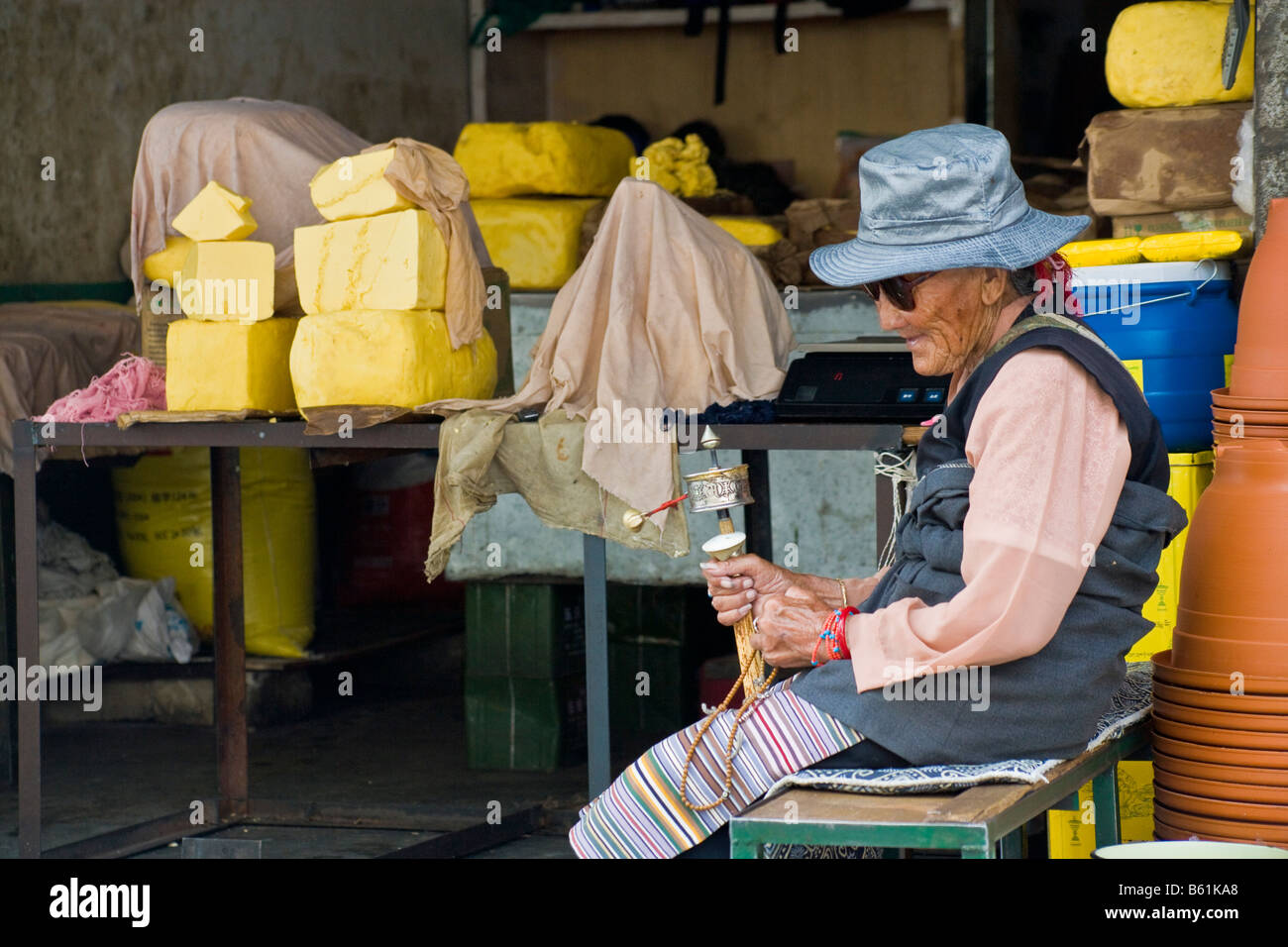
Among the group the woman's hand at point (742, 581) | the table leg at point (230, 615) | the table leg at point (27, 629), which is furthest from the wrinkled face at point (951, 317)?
the table leg at point (230, 615)

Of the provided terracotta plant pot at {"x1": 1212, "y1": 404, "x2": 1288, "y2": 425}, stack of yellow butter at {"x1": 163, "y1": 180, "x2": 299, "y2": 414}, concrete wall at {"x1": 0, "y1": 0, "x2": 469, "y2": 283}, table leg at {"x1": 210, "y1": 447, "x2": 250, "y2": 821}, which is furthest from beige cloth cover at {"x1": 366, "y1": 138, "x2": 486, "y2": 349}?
concrete wall at {"x1": 0, "y1": 0, "x2": 469, "y2": 283}

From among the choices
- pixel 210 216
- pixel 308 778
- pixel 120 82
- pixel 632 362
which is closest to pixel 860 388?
pixel 632 362

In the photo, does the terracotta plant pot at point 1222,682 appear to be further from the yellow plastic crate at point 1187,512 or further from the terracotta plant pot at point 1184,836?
the yellow plastic crate at point 1187,512

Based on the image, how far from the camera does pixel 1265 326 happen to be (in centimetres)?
271

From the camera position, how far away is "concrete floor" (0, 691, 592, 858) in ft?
14.7

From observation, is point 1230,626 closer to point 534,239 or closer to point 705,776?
point 705,776

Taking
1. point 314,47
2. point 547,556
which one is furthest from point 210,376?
point 314,47

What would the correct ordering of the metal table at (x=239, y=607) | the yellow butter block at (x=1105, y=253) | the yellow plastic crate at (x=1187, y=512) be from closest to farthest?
1. the yellow plastic crate at (x=1187, y=512)
2. the yellow butter block at (x=1105, y=253)
3. the metal table at (x=239, y=607)

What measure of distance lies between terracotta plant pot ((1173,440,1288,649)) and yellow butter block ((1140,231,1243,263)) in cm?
66

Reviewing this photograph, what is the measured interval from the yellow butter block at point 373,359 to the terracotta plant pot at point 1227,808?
188 cm

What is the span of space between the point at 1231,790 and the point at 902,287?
2.99 feet

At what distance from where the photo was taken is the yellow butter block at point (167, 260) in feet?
14.5

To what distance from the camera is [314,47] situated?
6.46 m

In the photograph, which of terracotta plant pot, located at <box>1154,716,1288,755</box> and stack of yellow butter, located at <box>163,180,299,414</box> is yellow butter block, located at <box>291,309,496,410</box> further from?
terracotta plant pot, located at <box>1154,716,1288,755</box>
